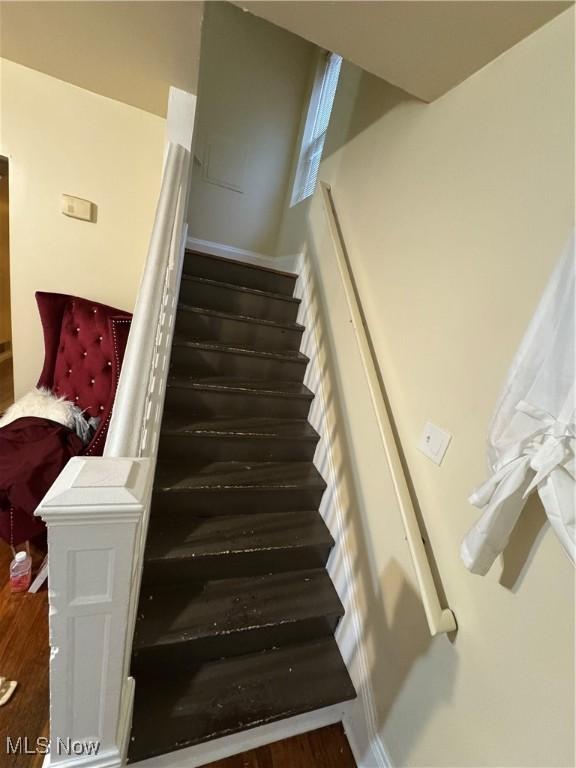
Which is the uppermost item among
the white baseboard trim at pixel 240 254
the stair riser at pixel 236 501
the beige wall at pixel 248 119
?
the beige wall at pixel 248 119

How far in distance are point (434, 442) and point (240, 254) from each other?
2665 mm

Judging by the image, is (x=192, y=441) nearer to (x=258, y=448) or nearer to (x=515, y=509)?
(x=258, y=448)

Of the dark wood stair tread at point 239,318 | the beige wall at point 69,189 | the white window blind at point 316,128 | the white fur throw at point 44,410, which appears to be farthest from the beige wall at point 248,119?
the white fur throw at point 44,410

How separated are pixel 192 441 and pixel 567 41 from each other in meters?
1.79

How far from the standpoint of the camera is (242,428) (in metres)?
1.67

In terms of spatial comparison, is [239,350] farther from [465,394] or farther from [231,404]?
[465,394]

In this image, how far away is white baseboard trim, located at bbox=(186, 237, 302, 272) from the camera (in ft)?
9.13

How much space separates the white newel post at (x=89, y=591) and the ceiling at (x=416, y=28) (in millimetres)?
1320

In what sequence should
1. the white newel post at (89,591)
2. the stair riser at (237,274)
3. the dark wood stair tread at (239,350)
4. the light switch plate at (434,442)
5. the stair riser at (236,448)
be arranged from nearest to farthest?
the white newel post at (89,591)
the light switch plate at (434,442)
the stair riser at (236,448)
the dark wood stair tread at (239,350)
the stair riser at (237,274)

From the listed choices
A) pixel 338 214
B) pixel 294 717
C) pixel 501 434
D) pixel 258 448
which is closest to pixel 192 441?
pixel 258 448

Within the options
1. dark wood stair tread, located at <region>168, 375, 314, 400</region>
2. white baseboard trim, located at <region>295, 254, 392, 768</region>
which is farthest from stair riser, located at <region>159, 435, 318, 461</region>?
dark wood stair tread, located at <region>168, 375, 314, 400</region>

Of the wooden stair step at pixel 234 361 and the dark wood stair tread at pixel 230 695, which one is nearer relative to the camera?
the dark wood stair tread at pixel 230 695

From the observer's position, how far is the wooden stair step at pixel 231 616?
1.15m

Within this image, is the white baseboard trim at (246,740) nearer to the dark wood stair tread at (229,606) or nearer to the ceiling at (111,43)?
the dark wood stair tread at (229,606)
